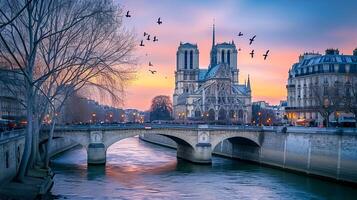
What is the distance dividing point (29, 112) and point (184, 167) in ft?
87.8

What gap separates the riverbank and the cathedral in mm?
82776

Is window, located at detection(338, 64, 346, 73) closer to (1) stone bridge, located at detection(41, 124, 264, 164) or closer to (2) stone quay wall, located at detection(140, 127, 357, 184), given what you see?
(2) stone quay wall, located at detection(140, 127, 357, 184)

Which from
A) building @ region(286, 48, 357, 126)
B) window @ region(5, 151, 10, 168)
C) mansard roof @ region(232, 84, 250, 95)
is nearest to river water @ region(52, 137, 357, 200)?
window @ region(5, 151, 10, 168)

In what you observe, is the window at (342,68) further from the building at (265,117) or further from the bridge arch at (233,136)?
the bridge arch at (233,136)

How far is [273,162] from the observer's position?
55.2m

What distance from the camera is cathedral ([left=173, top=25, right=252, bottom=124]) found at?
128375 millimetres

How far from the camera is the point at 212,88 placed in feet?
432

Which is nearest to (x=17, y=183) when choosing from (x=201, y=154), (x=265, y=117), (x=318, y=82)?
(x=201, y=154)

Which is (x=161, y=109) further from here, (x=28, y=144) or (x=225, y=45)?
(x=28, y=144)

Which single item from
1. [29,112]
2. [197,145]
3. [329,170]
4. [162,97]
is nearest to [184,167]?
[197,145]

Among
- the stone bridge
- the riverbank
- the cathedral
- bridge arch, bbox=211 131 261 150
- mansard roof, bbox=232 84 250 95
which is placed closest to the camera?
the riverbank

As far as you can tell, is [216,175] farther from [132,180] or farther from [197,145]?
[197,145]

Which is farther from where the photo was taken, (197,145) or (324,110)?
(324,110)

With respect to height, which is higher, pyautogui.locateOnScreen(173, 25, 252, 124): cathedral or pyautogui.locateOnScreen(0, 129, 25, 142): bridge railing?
pyautogui.locateOnScreen(173, 25, 252, 124): cathedral
